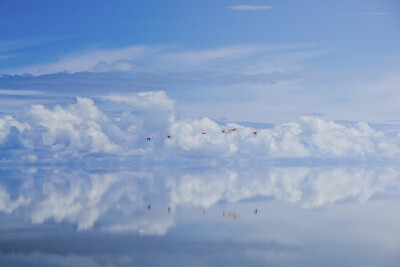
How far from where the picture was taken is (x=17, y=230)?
13800 cm

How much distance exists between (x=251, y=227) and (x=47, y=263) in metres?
65.7

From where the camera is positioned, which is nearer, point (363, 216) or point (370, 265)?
point (370, 265)

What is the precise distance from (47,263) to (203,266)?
104 ft

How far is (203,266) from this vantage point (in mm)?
96812

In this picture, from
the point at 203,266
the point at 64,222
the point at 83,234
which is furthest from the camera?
the point at 64,222

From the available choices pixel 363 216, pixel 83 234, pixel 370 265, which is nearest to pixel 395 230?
pixel 363 216

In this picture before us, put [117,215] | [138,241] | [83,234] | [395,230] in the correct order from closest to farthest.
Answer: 1. [138,241]
2. [83,234]
3. [395,230]
4. [117,215]

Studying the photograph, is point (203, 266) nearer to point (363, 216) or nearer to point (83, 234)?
point (83, 234)

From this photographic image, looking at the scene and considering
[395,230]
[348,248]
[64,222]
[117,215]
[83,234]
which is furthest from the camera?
[117,215]

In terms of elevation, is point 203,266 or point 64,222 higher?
point 64,222

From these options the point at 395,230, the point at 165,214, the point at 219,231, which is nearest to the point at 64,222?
the point at 165,214

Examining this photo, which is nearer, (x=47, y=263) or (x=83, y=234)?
(x=47, y=263)

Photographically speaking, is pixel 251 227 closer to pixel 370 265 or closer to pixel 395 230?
pixel 395 230

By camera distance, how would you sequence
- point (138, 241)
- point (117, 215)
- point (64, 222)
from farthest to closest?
point (117, 215) < point (64, 222) < point (138, 241)
